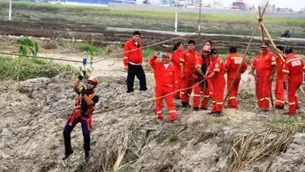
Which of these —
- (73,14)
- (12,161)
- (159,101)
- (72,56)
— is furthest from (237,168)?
(73,14)

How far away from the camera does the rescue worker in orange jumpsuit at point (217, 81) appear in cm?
1589

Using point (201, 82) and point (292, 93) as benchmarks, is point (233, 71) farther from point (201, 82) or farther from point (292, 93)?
point (292, 93)

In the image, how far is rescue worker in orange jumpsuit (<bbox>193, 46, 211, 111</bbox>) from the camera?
16672 millimetres

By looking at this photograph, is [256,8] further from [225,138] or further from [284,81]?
[225,138]

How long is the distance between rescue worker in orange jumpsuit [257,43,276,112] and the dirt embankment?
34cm

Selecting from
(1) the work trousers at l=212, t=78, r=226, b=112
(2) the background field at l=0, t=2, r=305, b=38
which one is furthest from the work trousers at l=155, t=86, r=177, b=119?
(2) the background field at l=0, t=2, r=305, b=38

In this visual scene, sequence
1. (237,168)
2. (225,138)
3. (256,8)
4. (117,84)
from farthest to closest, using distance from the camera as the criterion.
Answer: (117,84)
(256,8)
(225,138)
(237,168)

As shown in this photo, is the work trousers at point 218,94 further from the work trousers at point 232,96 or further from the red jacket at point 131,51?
the red jacket at point 131,51

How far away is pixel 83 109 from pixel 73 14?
5730cm

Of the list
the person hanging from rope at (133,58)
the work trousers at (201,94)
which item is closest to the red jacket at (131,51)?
the person hanging from rope at (133,58)

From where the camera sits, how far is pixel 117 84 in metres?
20.8

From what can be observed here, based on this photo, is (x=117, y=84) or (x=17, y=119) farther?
(x=117, y=84)

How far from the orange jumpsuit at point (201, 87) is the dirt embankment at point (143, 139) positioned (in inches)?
15.0

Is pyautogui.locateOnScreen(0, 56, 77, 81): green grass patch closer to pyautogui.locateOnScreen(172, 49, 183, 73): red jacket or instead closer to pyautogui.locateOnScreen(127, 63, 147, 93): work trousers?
pyautogui.locateOnScreen(127, 63, 147, 93): work trousers
